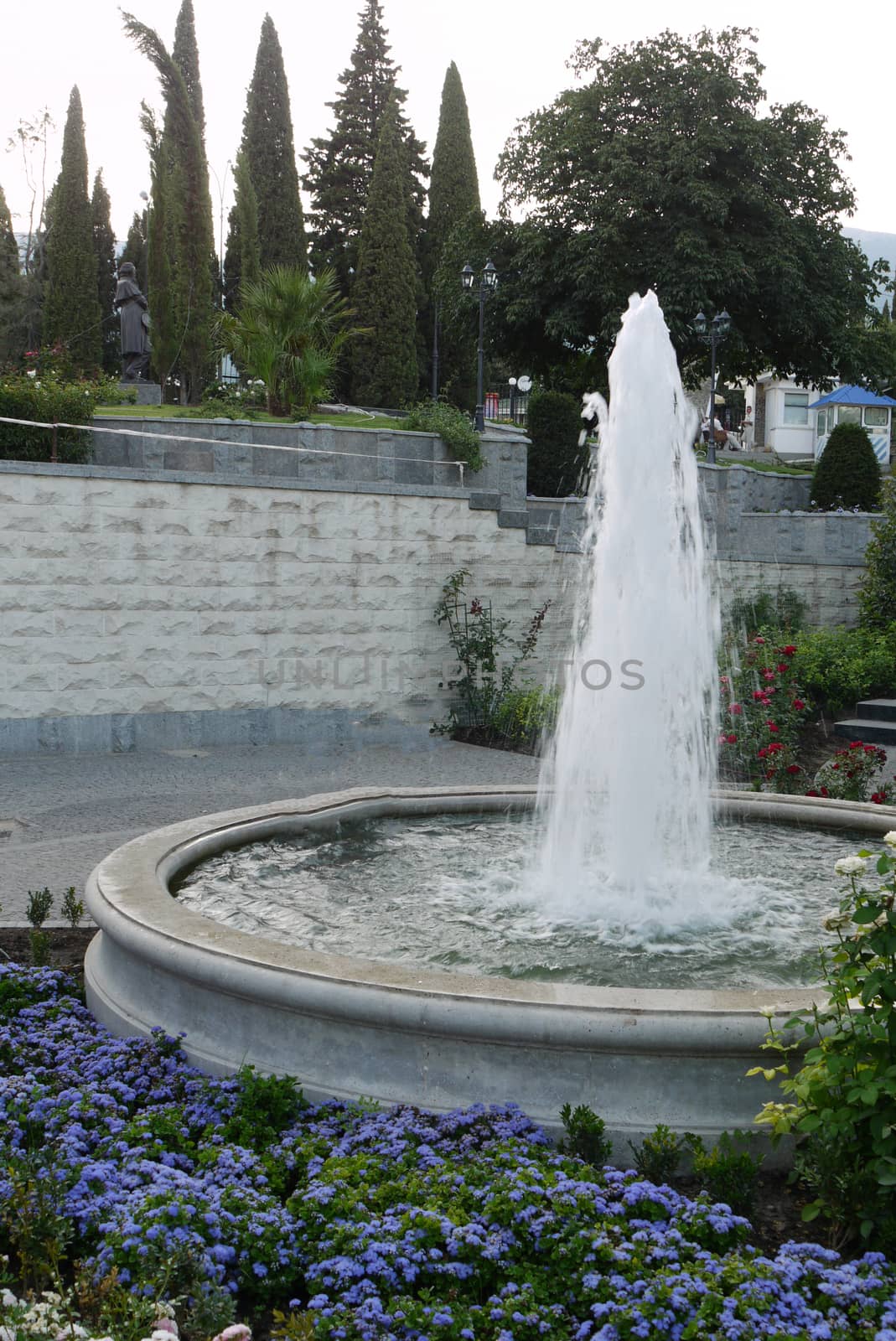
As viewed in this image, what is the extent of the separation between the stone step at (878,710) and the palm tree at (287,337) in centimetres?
967

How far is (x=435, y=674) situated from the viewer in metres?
12.6

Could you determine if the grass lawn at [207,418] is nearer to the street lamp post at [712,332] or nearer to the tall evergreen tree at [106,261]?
the street lamp post at [712,332]

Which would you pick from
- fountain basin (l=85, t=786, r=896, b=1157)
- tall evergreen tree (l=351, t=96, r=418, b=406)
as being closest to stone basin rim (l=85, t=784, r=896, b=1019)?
fountain basin (l=85, t=786, r=896, b=1157)

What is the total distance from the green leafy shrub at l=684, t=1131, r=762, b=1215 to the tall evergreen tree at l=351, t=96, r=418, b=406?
32.6 m

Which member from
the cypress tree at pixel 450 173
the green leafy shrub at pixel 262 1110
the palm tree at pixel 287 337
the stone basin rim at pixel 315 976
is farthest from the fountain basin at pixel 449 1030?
the cypress tree at pixel 450 173

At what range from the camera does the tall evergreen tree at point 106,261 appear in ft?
153

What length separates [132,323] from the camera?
22.4 meters

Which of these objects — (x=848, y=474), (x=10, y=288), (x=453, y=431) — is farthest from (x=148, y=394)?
(x=10, y=288)

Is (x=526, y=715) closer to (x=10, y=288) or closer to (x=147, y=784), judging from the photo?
(x=147, y=784)

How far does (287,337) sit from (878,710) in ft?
33.9

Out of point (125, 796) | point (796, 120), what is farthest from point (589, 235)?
point (125, 796)

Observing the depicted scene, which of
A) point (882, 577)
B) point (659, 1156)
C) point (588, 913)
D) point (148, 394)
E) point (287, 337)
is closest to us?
point (659, 1156)

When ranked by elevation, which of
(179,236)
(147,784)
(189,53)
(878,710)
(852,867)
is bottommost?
(147,784)

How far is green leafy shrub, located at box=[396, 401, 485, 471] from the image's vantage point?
53.1 ft
